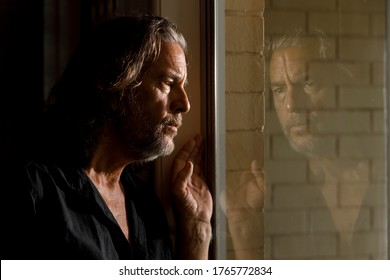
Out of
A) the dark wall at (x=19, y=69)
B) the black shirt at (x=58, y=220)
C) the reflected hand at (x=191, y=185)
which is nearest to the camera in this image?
the black shirt at (x=58, y=220)

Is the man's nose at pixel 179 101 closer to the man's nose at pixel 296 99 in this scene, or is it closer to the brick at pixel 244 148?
the brick at pixel 244 148

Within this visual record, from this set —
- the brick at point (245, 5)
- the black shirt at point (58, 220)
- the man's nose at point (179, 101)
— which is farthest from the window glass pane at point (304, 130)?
the black shirt at point (58, 220)

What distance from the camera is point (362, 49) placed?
1.56 meters

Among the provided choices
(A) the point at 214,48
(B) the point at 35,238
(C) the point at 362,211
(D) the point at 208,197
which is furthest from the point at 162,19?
(C) the point at 362,211

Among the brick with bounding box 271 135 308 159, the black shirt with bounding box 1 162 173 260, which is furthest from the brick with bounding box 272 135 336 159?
the black shirt with bounding box 1 162 173 260

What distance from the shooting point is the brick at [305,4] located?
1.53 meters

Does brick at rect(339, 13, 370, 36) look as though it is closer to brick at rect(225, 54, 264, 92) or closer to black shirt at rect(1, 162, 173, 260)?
brick at rect(225, 54, 264, 92)

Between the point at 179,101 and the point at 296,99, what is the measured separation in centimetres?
32

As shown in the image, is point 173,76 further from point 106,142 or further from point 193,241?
point 193,241

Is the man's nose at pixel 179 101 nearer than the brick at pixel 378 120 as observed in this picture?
Yes

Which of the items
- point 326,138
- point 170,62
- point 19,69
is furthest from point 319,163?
point 19,69

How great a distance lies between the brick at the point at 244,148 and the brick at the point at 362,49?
0.32m
